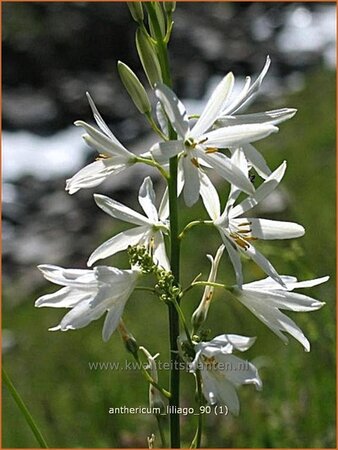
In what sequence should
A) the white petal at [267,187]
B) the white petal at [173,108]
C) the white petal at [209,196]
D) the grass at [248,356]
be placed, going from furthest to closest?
1. the grass at [248,356]
2. the white petal at [209,196]
3. the white petal at [267,187]
4. the white petal at [173,108]

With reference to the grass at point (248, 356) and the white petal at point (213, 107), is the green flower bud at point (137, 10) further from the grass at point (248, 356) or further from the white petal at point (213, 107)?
the grass at point (248, 356)

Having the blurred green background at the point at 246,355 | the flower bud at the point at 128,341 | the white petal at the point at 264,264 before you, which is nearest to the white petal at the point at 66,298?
the flower bud at the point at 128,341

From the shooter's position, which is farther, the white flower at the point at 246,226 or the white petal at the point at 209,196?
the white petal at the point at 209,196

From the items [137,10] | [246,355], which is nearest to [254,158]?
[137,10]

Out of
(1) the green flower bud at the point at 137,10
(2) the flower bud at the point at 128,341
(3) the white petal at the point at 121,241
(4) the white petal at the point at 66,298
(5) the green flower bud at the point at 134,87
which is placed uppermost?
(1) the green flower bud at the point at 137,10

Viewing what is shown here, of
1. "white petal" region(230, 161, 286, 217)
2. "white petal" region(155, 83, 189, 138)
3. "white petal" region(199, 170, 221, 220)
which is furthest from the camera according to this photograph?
"white petal" region(199, 170, 221, 220)

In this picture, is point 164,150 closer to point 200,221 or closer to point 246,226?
point 200,221

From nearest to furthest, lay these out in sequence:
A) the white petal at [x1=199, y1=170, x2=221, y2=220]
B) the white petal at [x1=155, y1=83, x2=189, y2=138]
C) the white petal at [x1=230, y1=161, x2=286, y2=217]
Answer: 1. the white petal at [x1=155, y1=83, x2=189, y2=138]
2. the white petal at [x1=230, y1=161, x2=286, y2=217]
3. the white petal at [x1=199, y1=170, x2=221, y2=220]

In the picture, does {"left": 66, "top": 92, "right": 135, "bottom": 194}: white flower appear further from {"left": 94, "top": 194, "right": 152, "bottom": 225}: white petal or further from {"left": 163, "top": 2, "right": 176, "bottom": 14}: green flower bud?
{"left": 163, "top": 2, "right": 176, "bottom": 14}: green flower bud

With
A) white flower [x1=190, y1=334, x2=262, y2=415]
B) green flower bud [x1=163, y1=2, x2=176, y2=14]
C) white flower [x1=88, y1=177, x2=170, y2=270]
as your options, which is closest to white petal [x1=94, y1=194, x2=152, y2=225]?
white flower [x1=88, y1=177, x2=170, y2=270]
